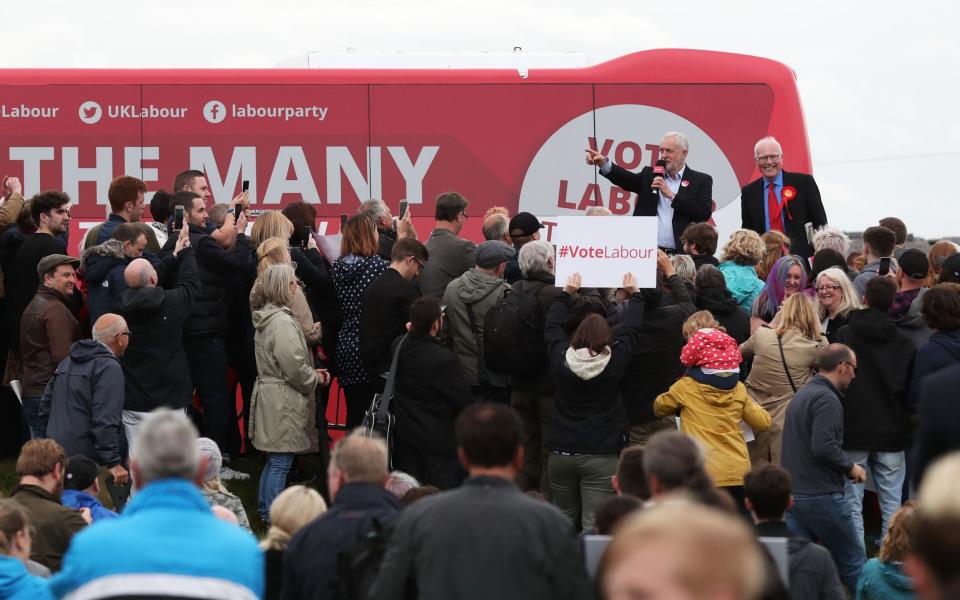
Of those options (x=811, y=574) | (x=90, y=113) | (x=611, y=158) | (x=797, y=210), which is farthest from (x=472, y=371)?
(x=90, y=113)

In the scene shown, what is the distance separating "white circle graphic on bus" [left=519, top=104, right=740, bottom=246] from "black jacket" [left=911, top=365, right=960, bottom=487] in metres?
9.13

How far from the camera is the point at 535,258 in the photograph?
9211 millimetres

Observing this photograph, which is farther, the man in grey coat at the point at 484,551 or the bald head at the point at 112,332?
the bald head at the point at 112,332

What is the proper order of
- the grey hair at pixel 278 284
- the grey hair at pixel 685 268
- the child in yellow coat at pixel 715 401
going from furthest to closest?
the grey hair at pixel 685 268 → the grey hair at pixel 278 284 → the child in yellow coat at pixel 715 401

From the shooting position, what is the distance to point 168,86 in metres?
13.7

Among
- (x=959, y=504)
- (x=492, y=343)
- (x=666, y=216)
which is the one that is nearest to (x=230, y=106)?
(x=666, y=216)

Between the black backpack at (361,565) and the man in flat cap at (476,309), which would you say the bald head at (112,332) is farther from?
the black backpack at (361,565)

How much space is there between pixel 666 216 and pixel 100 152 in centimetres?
547

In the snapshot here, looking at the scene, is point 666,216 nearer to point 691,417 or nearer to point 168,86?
point 691,417

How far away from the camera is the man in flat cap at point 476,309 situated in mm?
9445

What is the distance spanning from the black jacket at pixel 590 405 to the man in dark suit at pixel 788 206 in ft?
12.1

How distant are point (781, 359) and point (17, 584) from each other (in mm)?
5081

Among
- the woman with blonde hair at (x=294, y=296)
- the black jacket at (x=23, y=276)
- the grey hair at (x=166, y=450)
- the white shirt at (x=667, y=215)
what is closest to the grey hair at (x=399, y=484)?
the grey hair at (x=166, y=450)

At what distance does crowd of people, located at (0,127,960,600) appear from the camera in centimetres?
530
